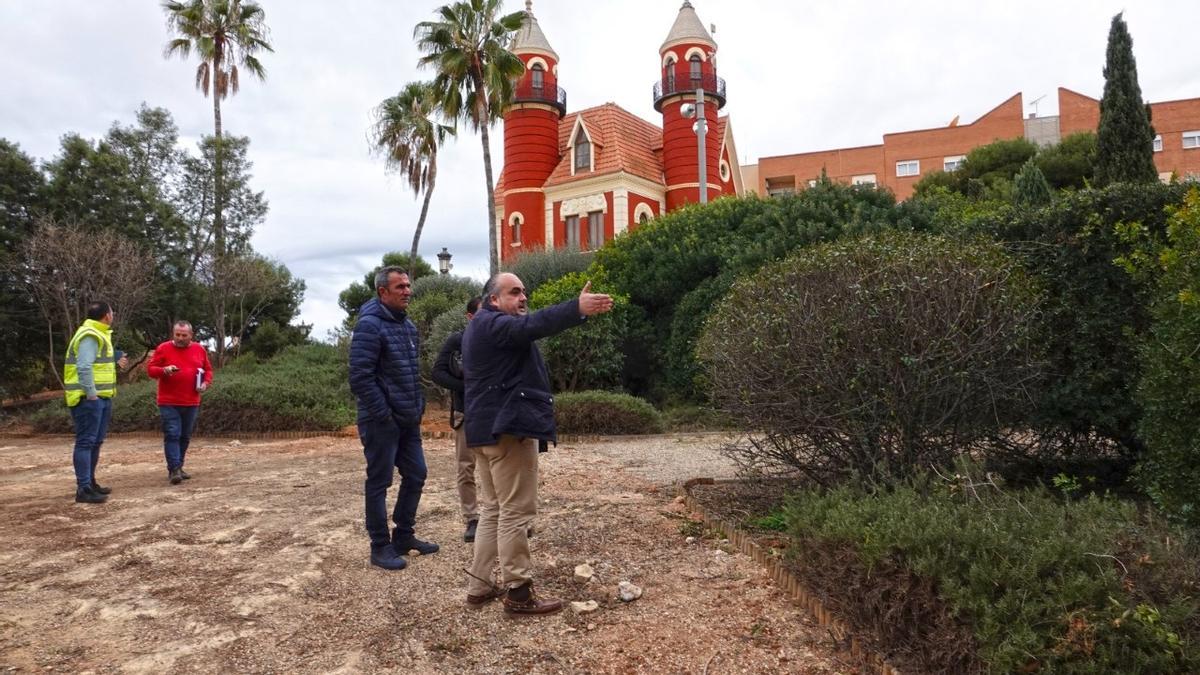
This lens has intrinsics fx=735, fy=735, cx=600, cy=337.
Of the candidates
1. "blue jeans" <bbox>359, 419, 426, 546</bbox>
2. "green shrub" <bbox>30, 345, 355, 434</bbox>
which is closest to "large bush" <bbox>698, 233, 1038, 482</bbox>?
"blue jeans" <bbox>359, 419, 426, 546</bbox>

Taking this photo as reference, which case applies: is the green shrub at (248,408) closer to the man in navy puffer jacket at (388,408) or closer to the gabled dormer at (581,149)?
the man in navy puffer jacket at (388,408)

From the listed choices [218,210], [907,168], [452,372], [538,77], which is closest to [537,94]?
[538,77]

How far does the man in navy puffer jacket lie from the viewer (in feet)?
15.2

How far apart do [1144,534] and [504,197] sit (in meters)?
28.6

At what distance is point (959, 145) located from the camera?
159 feet

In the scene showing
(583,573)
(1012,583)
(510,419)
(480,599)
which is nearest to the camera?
(1012,583)

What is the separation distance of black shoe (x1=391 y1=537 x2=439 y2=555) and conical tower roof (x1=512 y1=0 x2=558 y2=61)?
88.5ft

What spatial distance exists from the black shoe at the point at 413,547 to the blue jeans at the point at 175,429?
4.30m

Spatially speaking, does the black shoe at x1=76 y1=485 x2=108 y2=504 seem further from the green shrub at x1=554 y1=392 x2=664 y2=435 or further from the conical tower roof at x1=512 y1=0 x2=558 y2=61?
the conical tower roof at x1=512 y1=0 x2=558 y2=61

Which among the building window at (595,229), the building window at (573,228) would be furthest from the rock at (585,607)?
the building window at (573,228)

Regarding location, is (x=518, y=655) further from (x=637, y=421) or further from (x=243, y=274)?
(x=243, y=274)

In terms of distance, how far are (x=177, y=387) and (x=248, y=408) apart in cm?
562

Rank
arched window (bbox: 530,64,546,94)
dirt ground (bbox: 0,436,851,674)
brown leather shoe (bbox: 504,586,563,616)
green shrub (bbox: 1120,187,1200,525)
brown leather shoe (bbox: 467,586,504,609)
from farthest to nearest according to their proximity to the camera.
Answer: arched window (bbox: 530,64,546,94) < brown leather shoe (bbox: 467,586,504,609) < brown leather shoe (bbox: 504,586,563,616) < green shrub (bbox: 1120,187,1200,525) < dirt ground (bbox: 0,436,851,674)

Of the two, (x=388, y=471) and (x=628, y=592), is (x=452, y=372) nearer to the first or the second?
(x=388, y=471)
